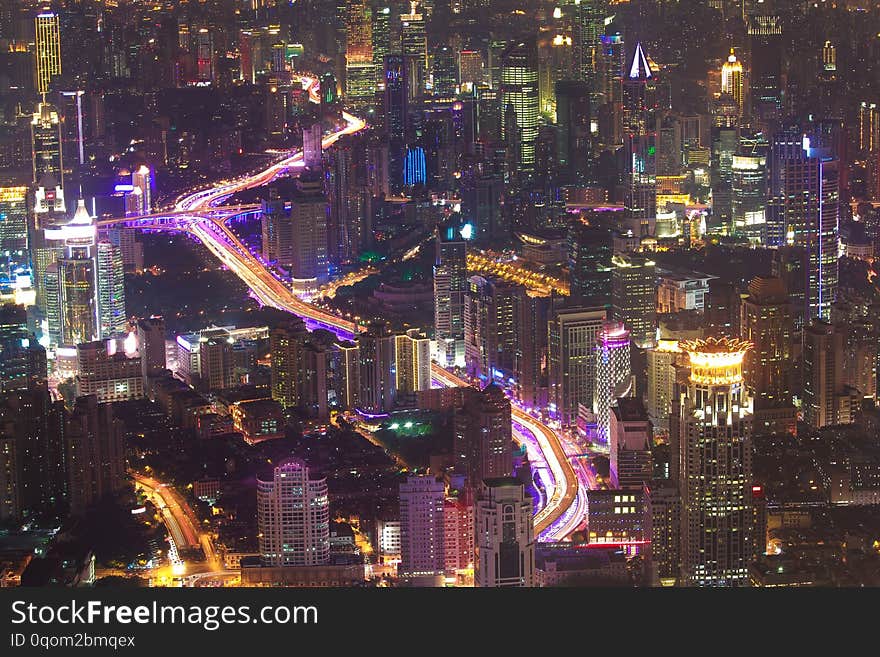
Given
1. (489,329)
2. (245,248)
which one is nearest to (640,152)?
(489,329)

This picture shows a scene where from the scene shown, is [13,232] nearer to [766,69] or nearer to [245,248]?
[245,248]

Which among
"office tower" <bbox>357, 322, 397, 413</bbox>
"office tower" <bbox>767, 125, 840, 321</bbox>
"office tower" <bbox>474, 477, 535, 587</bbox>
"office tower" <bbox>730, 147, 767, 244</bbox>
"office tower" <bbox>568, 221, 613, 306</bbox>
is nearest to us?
"office tower" <bbox>474, 477, 535, 587</bbox>

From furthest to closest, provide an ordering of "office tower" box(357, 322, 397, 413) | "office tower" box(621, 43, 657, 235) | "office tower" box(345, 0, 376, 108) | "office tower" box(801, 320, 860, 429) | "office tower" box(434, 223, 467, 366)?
"office tower" box(621, 43, 657, 235), "office tower" box(434, 223, 467, 366), "office tower" box(345, 0, 376, 108), "office tower" box(357, 322, 397, 413), "office tower" box(801, 320, 860, 429)

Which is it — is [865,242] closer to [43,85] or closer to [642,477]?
[642,477]

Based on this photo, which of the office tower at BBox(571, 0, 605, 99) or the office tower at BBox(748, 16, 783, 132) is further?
the office tower at BBox(748, 16, 783, 132)

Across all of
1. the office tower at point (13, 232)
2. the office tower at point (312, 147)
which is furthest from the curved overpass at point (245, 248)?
the office tower at point (13, 232)

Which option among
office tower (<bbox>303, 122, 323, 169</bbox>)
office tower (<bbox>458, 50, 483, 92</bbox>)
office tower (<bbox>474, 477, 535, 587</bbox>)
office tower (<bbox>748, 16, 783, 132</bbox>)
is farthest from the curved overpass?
office tower (<bbox>748, 16, 783, 132</bbox>)

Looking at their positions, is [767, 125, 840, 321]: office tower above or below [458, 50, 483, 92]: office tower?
below

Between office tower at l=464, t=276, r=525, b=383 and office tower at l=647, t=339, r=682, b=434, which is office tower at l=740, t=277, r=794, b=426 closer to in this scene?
office tower at l=647, t=339, r=682, b=434

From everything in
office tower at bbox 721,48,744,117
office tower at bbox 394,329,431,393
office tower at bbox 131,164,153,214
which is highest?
office tower at bbox 721,48,744,117
